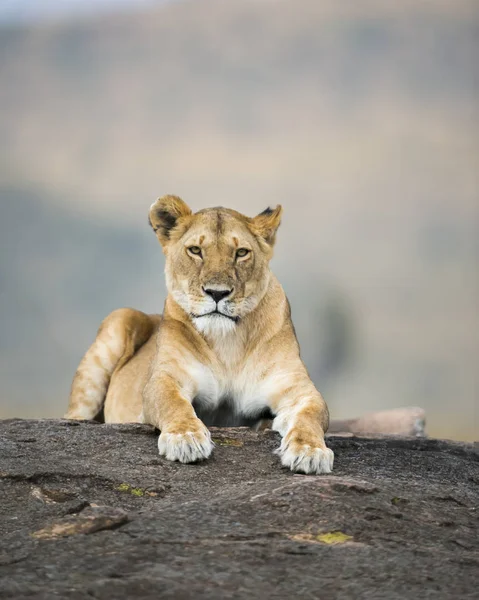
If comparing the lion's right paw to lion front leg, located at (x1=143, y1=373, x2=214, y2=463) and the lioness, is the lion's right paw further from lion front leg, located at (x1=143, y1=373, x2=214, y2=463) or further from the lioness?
the lioness

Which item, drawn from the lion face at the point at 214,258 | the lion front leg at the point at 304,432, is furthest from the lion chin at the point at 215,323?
the lion front leg at the point at 304,432

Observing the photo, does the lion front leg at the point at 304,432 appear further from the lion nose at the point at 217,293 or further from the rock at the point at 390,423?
the rock at the point at 390,423

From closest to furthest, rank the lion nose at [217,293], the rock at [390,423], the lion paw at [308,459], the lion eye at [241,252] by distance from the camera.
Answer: the lion paw at [308,459] < the lion nose at [217,293] < the lion eye at [241,252] < the rock at [390,423]

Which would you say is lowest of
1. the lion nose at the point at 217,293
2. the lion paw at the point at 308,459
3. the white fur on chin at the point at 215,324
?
the lion paw at the point at 308,459

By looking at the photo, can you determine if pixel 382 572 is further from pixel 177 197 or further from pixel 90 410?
pixel 90 410

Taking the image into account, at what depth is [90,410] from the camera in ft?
20.1

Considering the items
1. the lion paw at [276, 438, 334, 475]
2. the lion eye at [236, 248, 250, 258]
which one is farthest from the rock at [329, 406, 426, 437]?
the lion paw at [276, 438, 334, 475]

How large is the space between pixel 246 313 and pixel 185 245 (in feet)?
1.54

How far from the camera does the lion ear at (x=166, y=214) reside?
16.1ft

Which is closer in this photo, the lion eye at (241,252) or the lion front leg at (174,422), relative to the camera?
the lion front leg at (174,422)

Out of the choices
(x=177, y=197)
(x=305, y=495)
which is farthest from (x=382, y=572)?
(x=177, y=197)

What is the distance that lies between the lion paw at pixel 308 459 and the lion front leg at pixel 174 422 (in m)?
0.35

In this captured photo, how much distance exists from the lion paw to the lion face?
0.89 metres

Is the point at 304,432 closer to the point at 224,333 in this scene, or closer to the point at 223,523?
the point at 224,333
